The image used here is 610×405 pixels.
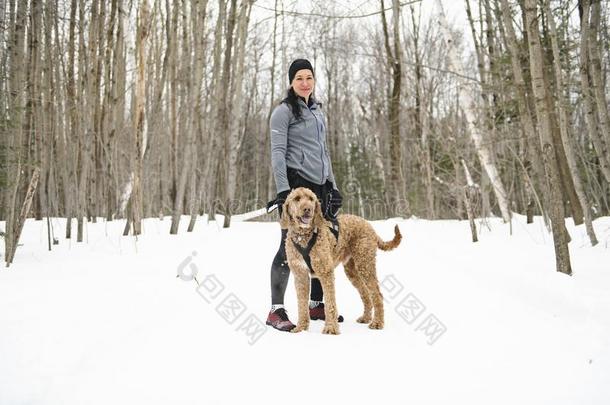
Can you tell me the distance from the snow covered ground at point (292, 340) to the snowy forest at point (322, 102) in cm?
123

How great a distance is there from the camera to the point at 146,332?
3234 millimetres

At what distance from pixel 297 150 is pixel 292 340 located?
149 cm

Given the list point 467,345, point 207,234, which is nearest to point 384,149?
point 207,234

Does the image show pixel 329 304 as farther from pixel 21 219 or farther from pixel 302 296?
pixel 21 219

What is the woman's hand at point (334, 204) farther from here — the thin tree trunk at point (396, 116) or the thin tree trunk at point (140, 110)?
the thin tree trunk at point (396, 116)

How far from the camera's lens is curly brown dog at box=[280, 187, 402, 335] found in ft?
11.0

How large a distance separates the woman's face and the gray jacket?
0.27 ft

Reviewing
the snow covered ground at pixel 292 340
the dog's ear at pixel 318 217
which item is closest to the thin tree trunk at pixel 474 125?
the snow covered ground at pixel 292 340

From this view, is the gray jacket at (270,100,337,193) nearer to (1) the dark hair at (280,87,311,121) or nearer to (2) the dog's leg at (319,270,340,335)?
(1) the dark hair at (280,87,311,121)

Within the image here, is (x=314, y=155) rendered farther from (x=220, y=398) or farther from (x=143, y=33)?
Answer: (x=143, y=33)

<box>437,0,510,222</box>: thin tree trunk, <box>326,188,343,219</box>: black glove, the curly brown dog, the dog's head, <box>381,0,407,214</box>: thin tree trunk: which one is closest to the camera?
the dog's head

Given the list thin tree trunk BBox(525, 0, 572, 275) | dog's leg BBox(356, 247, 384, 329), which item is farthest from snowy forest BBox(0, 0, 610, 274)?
dog's leg BBox(356, 247, 384, 329)

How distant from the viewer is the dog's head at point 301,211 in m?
3.24

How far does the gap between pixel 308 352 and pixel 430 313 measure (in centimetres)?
151
